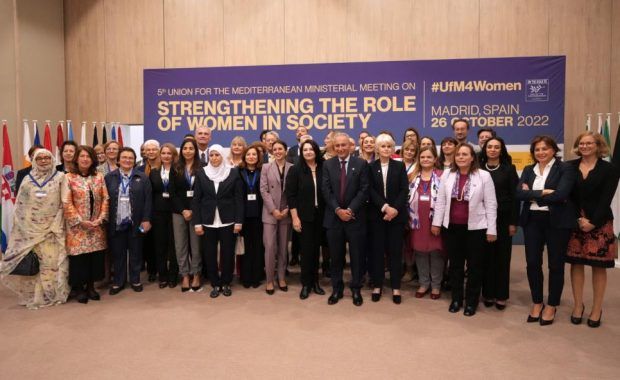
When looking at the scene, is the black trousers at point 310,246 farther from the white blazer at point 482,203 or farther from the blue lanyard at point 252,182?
the white blazer at point 482,203

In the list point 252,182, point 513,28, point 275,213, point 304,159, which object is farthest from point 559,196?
point 513,28

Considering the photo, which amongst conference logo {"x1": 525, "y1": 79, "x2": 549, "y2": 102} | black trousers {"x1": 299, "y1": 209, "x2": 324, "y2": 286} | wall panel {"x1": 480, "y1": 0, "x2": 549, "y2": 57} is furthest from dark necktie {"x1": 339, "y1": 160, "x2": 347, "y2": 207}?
wall panel {"x1": 480, "y1": 0, "x2": 549, "y2": 57}

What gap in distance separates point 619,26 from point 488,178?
5.70m

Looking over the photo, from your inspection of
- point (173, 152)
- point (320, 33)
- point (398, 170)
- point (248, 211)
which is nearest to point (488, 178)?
point (398, 170)

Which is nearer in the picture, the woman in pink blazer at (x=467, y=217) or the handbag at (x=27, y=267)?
the woman in pink blazer at (x=467, y=217)

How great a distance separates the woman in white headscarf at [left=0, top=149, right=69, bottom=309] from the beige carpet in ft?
0.69

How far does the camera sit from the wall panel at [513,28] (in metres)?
7.75

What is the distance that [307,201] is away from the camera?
4473mm

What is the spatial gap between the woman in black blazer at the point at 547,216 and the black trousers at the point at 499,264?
0.26 m

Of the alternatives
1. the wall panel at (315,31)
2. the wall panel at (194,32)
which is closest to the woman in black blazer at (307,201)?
the wall panel at (315,31)

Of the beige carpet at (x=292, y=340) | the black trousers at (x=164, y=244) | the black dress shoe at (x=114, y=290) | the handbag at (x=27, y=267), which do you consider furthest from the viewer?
the black trousers at (x=164, y=244)

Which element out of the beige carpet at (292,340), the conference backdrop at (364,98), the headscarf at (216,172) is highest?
the conference backdrop at (364,98)

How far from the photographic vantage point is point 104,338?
3498 millimetres

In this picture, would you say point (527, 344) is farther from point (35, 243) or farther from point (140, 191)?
point (35, 243)
